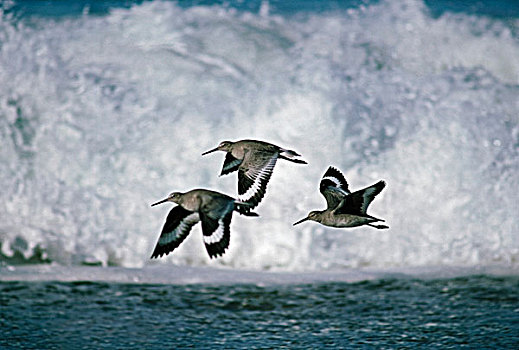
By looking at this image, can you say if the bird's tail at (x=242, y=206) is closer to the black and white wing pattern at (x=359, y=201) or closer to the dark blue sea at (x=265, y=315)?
the black and white wing pattern at (x=359, y=201)

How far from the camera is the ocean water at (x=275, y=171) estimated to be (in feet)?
13.2

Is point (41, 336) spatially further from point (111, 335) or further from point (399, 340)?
point (399, 340)

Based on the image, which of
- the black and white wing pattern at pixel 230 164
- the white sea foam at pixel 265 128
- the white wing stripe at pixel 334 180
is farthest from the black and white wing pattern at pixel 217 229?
the white sea foam at pixel 265 128

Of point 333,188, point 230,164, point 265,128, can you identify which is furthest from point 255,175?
point 265,128

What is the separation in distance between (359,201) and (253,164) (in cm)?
27

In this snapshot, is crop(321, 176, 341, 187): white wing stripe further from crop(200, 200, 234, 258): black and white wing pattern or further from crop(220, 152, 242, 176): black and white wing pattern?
crop(200, 200, 234, 258): black and white wing pattern

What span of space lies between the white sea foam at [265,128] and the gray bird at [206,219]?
3.41m

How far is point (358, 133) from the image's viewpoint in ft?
19.6

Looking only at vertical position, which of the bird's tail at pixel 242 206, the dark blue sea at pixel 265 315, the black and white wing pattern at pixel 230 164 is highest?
the black and white wing pattern at pixel 230 164

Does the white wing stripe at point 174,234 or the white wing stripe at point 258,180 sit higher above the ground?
the white wing stripe at point 258,180

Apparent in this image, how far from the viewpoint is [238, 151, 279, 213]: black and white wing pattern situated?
1.71m

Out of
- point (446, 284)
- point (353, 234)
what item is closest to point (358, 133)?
point (353, 234)

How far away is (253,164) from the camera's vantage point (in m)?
1.78

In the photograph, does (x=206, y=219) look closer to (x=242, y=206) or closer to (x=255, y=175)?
(x=242, y=206)
